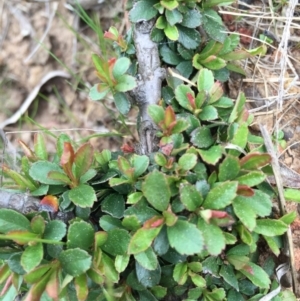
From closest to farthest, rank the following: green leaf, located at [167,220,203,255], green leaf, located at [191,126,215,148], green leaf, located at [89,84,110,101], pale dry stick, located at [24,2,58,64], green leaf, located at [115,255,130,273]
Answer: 1. green leaf, located at [167,220,203,255]
2. green leaf, located at [115,255,130,273]
3. green leaf, located at [191,126,215,148]
4. green leaf, located at [89,84,110,101]
5. pale dry stick, located at [24,2,58,64]

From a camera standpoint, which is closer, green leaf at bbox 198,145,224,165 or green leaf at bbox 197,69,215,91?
green leaf at bbox 198,145,224,165

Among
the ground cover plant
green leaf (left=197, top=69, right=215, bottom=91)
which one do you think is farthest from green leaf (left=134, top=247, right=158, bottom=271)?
green leaf (left=197, top=69, right=215, bottom=91)

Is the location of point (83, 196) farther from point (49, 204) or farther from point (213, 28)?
point (213, 28)

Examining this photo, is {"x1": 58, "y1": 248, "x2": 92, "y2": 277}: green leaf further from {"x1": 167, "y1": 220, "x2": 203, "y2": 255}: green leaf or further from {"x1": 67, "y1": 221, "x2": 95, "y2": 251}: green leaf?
{"x1": 167, "y1": 220, "x2": 203, "y2": 255}: green leaf

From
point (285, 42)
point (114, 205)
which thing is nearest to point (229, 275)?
point (114, 205)

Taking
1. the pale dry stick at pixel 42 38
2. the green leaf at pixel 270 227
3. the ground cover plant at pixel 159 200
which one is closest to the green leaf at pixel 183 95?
the ground cover plant at pixel 159 200

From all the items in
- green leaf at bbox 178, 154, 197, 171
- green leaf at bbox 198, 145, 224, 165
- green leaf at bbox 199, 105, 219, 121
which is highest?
green leaf at bbox 199, 105, 219, 121

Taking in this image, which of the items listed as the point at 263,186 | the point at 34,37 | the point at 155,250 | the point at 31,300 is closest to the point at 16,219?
the point at 31,300

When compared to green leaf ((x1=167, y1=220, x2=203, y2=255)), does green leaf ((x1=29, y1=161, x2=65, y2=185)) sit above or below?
above
